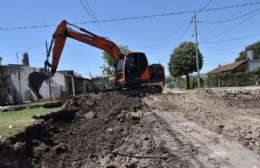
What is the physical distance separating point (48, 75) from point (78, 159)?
42.8 ft

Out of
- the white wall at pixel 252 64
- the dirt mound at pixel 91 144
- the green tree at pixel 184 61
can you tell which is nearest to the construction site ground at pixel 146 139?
the dirt mound at pixel 91 144

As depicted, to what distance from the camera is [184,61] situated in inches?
2330

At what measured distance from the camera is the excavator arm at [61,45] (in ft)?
70.3

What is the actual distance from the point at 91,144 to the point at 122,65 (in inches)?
527

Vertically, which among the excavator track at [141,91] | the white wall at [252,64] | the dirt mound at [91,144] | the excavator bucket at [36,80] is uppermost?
the white wall at [252,64]

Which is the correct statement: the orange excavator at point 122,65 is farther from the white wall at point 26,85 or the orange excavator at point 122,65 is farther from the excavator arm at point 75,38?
the white wall at point 26,85

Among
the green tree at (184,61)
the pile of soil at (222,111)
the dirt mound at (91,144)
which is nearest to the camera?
the dirt mound at (91,144)

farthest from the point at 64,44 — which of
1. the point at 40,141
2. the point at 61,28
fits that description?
the point at 40,141

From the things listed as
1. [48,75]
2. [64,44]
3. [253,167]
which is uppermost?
[64,44]

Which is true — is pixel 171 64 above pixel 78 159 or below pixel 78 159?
above

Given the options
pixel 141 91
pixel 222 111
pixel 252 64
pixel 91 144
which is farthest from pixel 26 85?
pixel 91 144

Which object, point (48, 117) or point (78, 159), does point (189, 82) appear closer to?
point (48, 117)

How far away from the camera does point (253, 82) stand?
46.5 m

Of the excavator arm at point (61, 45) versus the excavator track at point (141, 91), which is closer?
the excavator arm at point (61, 45)
